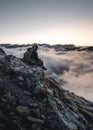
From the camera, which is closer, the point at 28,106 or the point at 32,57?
the point at 28,106

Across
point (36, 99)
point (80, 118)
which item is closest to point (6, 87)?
point (36, 99)

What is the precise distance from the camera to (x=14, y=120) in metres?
23.6

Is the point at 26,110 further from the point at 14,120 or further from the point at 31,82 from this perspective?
the point at 31,82

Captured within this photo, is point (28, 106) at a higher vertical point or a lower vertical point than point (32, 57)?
lower

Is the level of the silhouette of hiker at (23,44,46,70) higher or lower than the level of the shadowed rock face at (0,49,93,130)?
higher

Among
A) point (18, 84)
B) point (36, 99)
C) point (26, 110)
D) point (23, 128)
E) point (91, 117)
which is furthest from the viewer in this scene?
point (91, 117)

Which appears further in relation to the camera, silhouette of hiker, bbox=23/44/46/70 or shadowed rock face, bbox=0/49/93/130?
silhouette of hiker, bbox=23/44/46/70

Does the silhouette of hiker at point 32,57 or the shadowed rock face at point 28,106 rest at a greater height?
the silhouette of hiker at point 32,57

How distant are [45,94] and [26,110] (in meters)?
4.87

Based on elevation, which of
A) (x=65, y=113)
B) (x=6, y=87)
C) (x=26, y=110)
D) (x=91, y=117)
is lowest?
→ (x=91, y=117)

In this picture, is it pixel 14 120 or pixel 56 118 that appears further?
pixel 56 118

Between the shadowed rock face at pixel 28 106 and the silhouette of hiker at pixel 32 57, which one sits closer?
the shadowed rock face at pixel 28 106

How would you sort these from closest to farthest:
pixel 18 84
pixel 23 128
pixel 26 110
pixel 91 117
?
pixel 23 128, pixel 26 110, pixel 18 84, pixel 91 117

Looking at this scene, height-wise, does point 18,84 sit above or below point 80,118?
above
